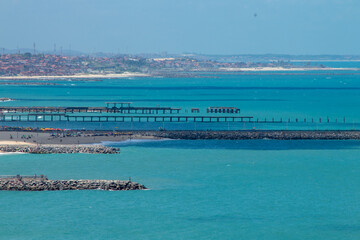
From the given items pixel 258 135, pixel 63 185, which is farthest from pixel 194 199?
pixel 258 135

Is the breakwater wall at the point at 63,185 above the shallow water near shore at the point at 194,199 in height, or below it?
above

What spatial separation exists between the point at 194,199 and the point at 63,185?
10790 mm

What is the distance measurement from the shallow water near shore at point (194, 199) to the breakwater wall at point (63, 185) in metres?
0.79

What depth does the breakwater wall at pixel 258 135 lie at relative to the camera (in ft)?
297

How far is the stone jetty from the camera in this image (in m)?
55.6

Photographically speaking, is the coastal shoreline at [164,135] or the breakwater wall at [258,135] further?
the breakwater wall at [258,135]

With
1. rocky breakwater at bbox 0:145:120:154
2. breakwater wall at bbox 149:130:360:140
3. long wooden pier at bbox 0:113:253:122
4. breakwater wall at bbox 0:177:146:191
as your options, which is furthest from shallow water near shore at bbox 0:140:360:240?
long wooden pier at bbox 0:113:253:122

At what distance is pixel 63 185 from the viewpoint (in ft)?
182

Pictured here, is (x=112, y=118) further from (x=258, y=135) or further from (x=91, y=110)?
(x=258, y=135)

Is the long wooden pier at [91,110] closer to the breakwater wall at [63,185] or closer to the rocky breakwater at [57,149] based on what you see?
the rocky breakwater at [57,149]

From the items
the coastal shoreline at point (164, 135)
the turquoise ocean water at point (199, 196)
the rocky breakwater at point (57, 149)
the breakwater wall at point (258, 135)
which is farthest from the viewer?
the breakwater wall at point (258, 135)

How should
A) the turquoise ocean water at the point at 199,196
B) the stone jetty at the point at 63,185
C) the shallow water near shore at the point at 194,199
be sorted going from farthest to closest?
the stone jetty at the point at 63,185, the turquoise ocean water at the point at 199,196, the shallow water near shore at the point at 194,199

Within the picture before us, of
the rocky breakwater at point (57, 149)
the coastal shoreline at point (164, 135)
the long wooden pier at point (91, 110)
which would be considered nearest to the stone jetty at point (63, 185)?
the rocky breakwater at point (57, 149)

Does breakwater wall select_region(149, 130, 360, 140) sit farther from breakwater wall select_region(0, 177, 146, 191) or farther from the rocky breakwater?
breakwater wall select_region(0, 177, 146, 191)
